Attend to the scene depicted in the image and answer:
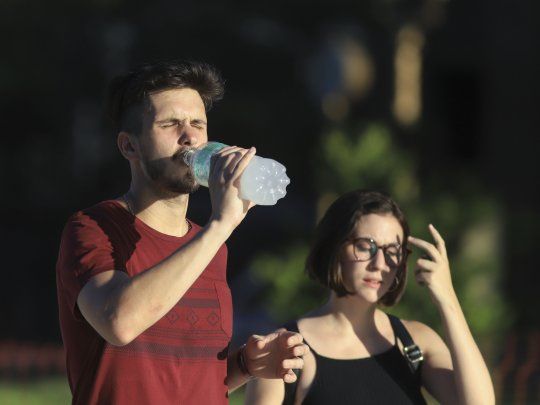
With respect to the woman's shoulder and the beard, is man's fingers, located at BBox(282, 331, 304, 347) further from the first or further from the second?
the woman's shoulder

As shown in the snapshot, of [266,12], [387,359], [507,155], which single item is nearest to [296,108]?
[266,12]

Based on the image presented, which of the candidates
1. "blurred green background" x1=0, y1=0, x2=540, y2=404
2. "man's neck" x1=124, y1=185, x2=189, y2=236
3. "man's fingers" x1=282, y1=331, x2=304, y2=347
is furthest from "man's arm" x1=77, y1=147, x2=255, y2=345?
"blurred green background" x1=0, y1=0, x2=540, y2=404

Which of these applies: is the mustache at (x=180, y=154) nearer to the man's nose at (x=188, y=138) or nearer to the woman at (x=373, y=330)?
the man's nose at (x=188, y=138)

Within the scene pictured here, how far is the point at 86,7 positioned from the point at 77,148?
9.29 ft

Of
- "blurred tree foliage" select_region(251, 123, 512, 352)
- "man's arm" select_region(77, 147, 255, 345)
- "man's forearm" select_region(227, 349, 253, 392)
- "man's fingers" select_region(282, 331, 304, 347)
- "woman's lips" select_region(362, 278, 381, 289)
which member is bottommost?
"blurred tree foliage" select_region(251, 123, 512, 352)

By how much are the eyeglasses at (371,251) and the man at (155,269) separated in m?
0.81

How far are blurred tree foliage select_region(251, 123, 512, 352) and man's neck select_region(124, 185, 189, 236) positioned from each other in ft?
25.8

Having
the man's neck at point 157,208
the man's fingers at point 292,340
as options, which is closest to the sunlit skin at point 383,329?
the man's fingers at point 292,340

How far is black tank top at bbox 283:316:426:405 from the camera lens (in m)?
3.95

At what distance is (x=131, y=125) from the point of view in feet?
10.5

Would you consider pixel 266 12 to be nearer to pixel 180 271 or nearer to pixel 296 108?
pixel 296 108

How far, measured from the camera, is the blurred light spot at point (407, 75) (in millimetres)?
14531

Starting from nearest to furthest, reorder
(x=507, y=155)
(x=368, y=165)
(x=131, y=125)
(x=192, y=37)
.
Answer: (x=131, y=125), (x=368, y=165), (x=507, y=155), (x=192, y=37)

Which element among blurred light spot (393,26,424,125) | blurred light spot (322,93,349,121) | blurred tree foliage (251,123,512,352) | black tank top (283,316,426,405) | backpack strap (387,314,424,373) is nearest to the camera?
black tank top (283,316,426,405)
